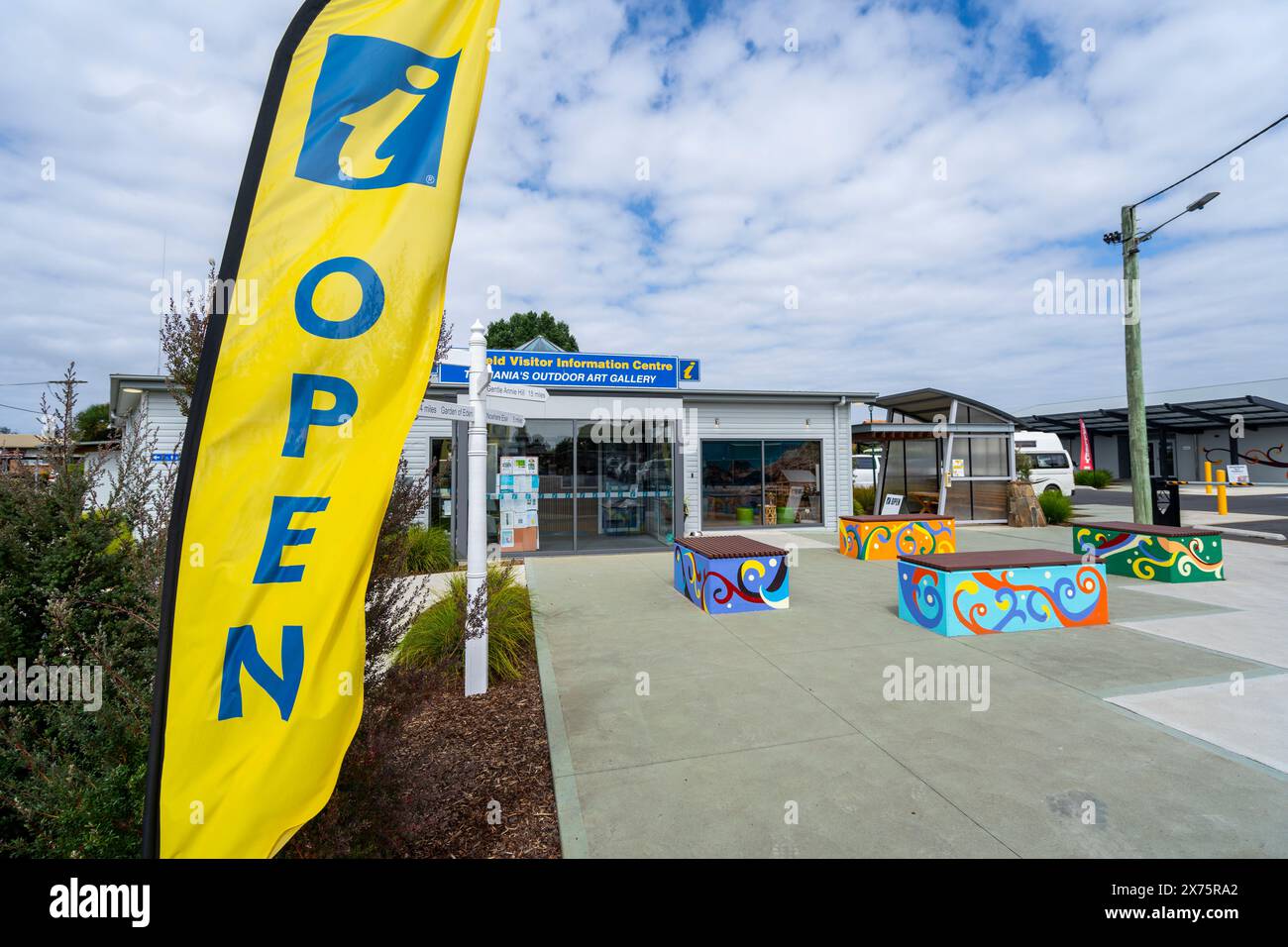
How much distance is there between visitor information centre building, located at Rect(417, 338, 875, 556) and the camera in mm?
11883

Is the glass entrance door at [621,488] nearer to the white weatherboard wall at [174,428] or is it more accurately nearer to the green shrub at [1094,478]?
the white weatherboard wall at [174,428]

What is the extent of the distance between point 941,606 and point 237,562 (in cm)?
614

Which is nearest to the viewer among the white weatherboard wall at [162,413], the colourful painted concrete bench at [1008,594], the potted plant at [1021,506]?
the colourful painted concrete bench at [1008,594]

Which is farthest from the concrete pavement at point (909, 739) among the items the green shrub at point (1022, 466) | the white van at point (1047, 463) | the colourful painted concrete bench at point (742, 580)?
the white van at point (1047, 463)

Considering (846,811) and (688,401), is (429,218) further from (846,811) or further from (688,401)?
(688,401)

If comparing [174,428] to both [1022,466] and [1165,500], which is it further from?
[1022,466]

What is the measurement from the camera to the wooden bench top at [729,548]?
23.0 ft

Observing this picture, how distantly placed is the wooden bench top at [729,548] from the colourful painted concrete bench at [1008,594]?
171 centimetres

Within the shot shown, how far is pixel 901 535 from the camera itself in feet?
36.1

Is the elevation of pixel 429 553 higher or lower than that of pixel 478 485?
Answer: lower

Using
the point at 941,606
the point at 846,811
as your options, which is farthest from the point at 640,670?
the point at 941,606

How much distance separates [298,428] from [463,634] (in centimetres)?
387

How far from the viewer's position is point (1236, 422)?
3403 cm

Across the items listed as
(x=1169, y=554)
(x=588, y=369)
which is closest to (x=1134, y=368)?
(x=1169, y=554)
